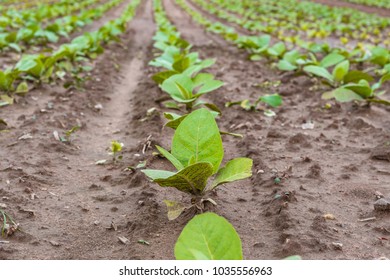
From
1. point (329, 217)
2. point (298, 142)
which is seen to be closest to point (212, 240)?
point (329, 217)

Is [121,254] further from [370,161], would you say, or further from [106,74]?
[106,74]

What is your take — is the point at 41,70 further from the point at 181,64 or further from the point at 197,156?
the point at 197,156

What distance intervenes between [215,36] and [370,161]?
7513mm

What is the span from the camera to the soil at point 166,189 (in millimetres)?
2260

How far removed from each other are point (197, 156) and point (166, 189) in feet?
1.90

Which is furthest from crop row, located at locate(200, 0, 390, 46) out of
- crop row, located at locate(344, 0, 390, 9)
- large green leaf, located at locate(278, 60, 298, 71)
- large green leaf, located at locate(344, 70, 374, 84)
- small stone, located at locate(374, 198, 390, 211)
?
small stone, located at locate(374, 198, 390, 211)

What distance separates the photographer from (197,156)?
7.54 ft

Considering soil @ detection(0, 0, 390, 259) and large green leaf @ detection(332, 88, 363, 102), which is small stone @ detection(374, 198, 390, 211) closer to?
soil @ detection(0, 0, 390, 259)

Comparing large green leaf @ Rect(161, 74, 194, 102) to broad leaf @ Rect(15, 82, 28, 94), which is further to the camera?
broad leaf @ Rect(15, 82, 28, 94)

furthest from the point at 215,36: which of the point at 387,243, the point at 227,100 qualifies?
the point at 387,243

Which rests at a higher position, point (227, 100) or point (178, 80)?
point (178, 80)

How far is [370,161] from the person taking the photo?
3.28 meters

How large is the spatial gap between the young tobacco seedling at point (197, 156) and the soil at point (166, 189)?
0.26m

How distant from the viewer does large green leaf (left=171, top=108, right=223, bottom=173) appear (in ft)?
7.34
